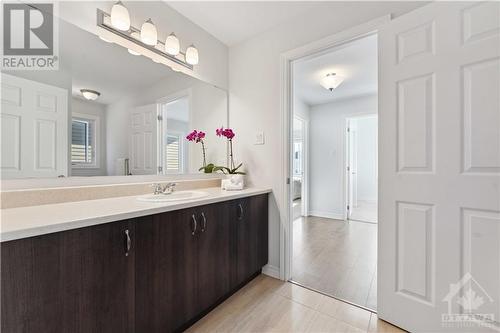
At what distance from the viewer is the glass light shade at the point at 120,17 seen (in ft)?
4.67

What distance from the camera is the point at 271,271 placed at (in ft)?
6.79

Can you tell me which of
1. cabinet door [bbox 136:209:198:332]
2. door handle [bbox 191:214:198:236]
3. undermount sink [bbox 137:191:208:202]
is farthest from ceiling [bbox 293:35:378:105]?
cabinet door [bbox 136:209:198:332]

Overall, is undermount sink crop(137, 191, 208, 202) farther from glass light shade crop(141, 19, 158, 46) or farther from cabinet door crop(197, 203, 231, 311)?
glass light shade crop(141, 19, 158, 46)

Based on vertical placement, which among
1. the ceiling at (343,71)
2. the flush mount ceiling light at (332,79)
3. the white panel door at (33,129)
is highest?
the ceiling at (343,71)

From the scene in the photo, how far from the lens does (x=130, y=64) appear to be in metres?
1.62

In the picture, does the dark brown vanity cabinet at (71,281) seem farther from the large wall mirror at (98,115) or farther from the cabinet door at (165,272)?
the large wall mirror at (98,115)

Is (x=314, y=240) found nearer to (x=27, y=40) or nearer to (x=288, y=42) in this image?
(x=288, y=42)

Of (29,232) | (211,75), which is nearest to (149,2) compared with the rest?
(211,75)

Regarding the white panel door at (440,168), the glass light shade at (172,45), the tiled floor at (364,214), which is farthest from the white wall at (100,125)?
the tiled floor at (364,214)

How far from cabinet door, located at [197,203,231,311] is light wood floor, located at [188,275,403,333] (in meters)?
0.13

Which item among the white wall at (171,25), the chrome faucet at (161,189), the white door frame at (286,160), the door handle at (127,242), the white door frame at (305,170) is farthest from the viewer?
the white door frame at (305,170)

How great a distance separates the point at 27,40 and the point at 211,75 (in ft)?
4.45

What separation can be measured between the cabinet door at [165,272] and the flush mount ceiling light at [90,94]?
3.12 ft

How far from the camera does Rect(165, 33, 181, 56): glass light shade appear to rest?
5.74 feet
